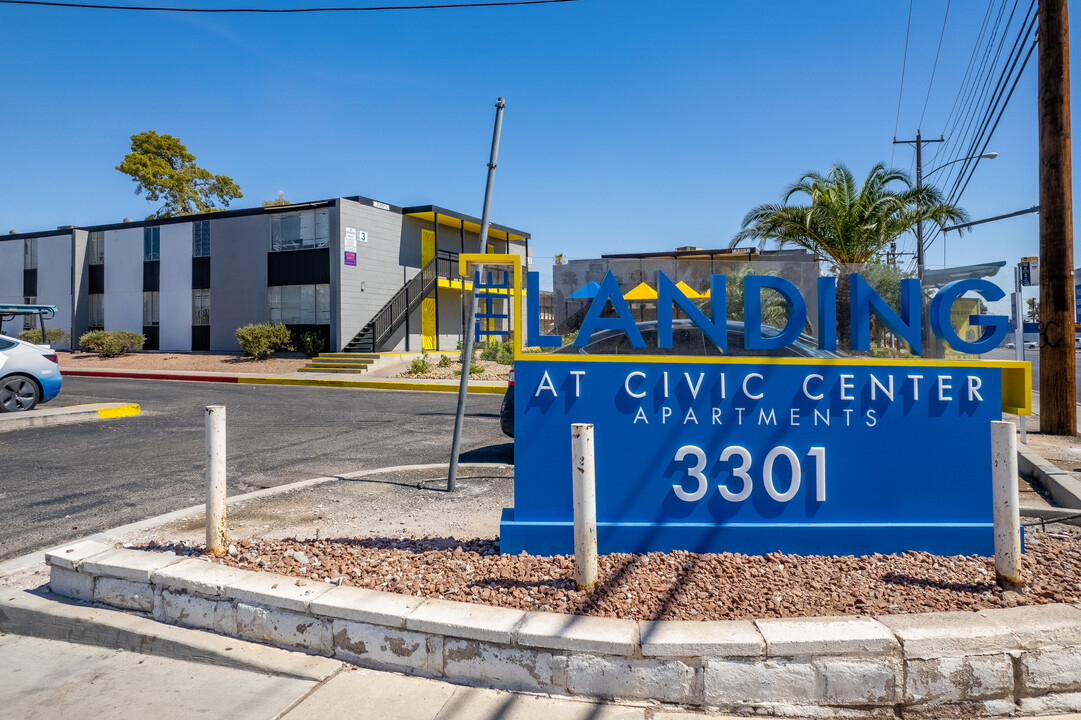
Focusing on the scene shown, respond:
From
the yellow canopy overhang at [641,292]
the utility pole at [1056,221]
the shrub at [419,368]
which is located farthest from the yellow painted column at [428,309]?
the yellow canopy overhang at [641,292]

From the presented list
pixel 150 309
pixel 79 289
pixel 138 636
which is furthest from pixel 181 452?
pixel 79 289

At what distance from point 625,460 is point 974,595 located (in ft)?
6.47

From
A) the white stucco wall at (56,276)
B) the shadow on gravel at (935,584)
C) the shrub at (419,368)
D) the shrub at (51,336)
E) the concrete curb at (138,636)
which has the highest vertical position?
the white stucco wall at (56,276)

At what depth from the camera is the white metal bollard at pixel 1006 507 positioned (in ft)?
12.2

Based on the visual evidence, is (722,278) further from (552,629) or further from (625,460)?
(552,629)

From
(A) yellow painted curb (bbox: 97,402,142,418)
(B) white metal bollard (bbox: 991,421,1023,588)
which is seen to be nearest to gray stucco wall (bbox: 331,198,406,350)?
(A) yellow painted curb (bbox: 97,402,142,418)

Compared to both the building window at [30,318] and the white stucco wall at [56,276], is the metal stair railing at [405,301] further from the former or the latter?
the building window at [30,318]

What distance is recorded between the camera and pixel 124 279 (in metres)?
32.8

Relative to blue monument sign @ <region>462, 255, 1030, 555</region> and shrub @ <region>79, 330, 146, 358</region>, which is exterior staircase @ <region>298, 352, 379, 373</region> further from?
blue monument sign @ <region>462, 255, 1030, 555</region>

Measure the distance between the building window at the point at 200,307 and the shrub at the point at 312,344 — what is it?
240 inches

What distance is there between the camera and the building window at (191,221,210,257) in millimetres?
30469

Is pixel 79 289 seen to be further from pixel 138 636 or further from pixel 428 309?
pixel 138 636

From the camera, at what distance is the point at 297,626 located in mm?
3502

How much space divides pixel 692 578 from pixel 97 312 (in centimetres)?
3737
